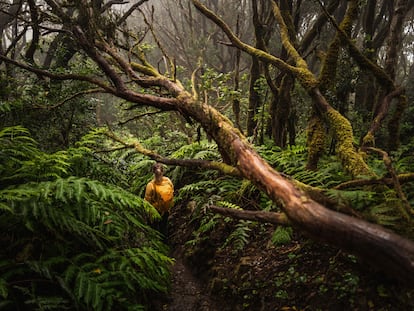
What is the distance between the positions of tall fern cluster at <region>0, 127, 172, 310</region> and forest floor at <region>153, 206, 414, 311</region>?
0.99 meters

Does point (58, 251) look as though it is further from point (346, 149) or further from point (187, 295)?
point (346, 149)

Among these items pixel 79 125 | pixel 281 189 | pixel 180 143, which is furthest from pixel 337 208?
pixel 180 143

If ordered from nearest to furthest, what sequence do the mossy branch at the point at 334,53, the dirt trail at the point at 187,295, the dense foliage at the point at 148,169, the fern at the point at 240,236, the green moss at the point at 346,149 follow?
the dense foliage at the point at 148,169 < the green moss at the point at 346,149 < the dirt trail at the point at 187,295 < the fern at the point at 240,236 < the mossy branch at the point at 334,53

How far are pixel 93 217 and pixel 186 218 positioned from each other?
3824 millimetres

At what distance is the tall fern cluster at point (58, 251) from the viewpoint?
2.62m

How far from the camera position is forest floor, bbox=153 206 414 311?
2.92 metres

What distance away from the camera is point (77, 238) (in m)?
3.36

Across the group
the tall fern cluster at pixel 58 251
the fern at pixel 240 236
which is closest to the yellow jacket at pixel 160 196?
the fern at pixel 240 236

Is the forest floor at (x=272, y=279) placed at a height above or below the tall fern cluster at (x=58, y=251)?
below

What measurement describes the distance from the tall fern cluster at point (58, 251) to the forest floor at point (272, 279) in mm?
995

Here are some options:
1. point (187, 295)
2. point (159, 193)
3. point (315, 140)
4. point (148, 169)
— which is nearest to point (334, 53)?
point (315, 140)

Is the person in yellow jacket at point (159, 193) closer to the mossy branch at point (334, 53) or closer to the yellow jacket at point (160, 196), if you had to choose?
the yellow jacket at point (160, 196)

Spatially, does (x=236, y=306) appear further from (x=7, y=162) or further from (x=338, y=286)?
(x=7, y=162)

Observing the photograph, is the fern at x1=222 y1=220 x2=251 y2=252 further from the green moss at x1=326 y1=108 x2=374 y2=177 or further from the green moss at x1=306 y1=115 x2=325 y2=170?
the green moss at x1=326 y1=108 x2=374 y2=177
